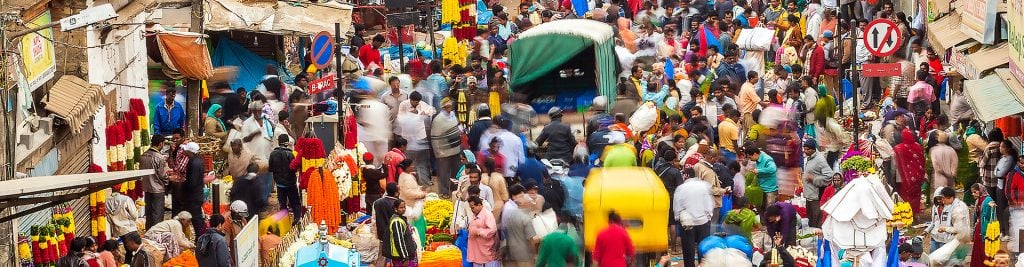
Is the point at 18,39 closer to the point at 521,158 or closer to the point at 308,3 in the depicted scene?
the point at 521,158

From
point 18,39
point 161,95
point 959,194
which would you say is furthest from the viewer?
point 161,95

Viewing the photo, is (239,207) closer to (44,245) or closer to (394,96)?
(44,245)

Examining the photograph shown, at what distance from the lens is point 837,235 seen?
1894 cm

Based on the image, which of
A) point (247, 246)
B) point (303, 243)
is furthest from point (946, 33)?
point (247, 246)

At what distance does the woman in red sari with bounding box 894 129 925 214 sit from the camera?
2272 centimetres

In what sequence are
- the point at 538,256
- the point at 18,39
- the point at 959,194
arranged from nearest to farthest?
the point at 538,256, the point at 18,39, the point at 959,194

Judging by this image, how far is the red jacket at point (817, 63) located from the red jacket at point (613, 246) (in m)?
12.7

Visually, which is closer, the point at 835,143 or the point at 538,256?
the point at 538,256

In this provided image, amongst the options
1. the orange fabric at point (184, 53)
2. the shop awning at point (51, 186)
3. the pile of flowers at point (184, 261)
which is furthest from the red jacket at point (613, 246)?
the orange fabric at point (184, 53)

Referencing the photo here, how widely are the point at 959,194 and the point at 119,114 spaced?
954cm

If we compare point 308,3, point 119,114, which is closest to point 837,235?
point 119,114

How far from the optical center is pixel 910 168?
22.7 meters

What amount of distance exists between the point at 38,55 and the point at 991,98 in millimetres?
9714

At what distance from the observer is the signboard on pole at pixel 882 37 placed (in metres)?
25.2
